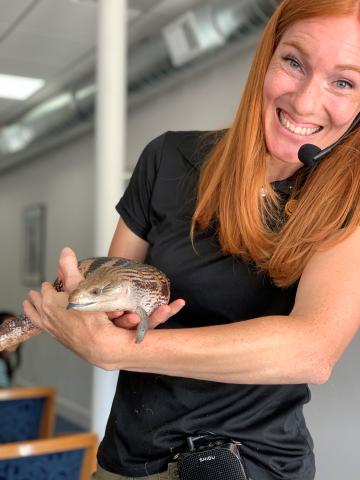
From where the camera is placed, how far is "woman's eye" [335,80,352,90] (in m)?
1.46

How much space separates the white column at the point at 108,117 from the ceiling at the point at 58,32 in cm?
100

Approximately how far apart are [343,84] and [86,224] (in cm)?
733

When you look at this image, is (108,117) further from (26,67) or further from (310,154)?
(26,67)

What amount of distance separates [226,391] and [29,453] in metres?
1.66

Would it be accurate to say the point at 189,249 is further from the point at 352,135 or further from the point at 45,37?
the point at 45,37

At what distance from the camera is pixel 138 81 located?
5.90 meters

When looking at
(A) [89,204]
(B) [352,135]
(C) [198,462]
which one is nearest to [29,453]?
(C) [198,462]

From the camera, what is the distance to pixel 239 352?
115cm

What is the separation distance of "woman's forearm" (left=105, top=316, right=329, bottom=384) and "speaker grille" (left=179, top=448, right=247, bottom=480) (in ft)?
0.99

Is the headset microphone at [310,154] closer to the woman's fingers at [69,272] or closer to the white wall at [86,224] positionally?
the woman's fingers at [69,272]

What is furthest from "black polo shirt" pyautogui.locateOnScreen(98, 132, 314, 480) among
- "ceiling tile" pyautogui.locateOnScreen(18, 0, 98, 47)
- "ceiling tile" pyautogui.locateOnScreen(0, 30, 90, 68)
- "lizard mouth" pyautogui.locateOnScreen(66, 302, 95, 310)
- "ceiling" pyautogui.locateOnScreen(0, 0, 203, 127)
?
"ceiling tile" pyautogui.locateOnScreen(0, 30, 90, 68)

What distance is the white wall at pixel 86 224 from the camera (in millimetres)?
3164

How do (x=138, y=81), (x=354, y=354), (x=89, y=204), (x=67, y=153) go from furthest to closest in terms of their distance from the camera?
1. (x=67, y=153)
2. (x=89, y=204)
3. (x=138, y=81)
4. (x=354, y=354)

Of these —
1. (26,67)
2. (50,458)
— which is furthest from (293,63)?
(26,67)
